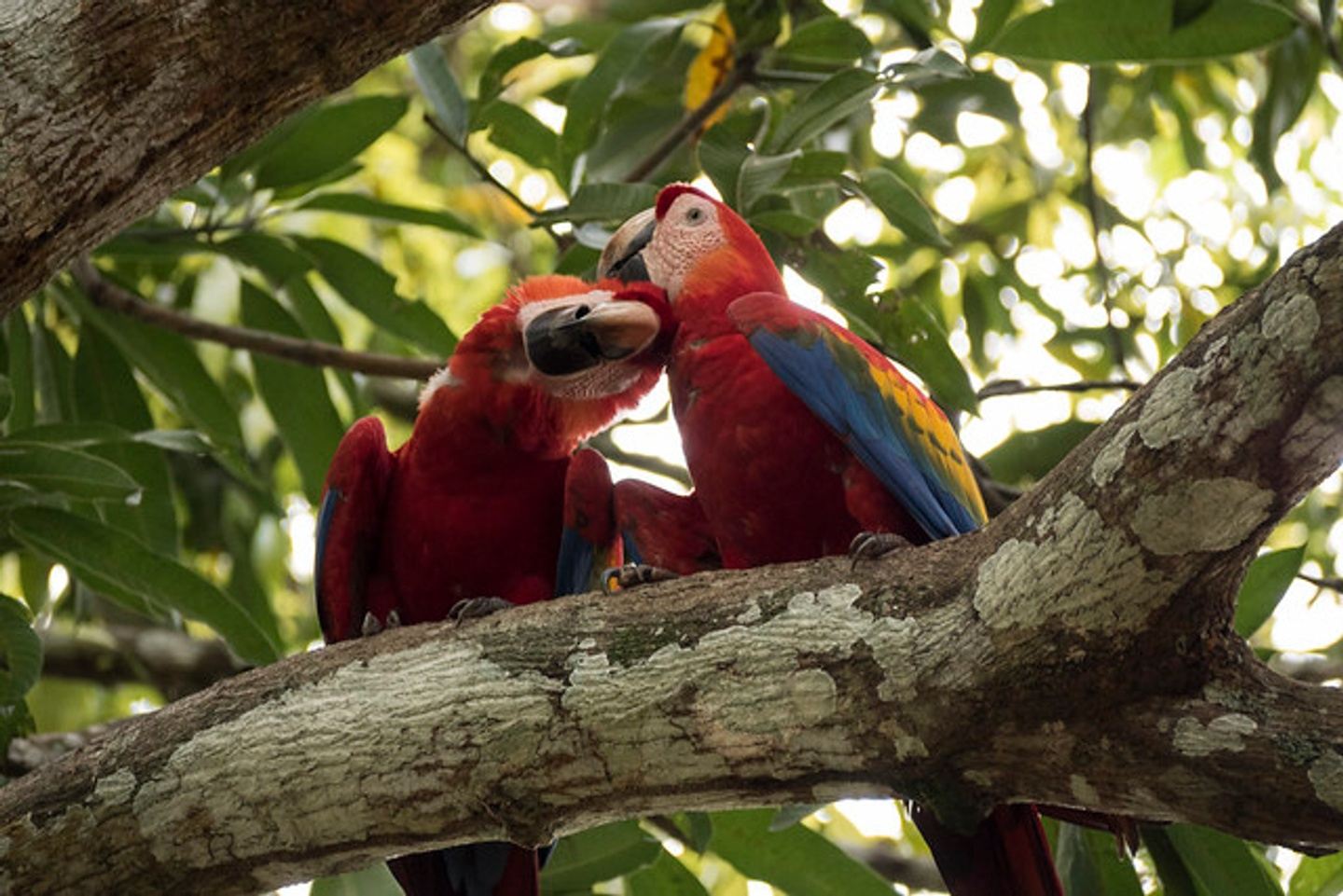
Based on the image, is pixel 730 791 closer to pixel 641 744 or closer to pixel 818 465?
pixel 641 744

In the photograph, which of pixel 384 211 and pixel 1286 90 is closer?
pixel 384 211

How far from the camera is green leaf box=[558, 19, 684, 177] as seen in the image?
145 inches

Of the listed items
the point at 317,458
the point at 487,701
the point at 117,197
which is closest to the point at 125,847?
the point at 487,701

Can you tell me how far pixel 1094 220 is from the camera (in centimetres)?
388

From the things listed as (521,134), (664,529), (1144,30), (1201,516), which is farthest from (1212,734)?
(521,134)

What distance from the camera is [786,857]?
10.9ft

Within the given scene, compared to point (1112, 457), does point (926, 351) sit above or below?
above

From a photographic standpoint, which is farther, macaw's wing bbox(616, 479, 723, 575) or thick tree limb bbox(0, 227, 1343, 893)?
macaw's wing bbox(616, 479, 723, 575)

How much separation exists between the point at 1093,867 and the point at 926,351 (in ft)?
3.45

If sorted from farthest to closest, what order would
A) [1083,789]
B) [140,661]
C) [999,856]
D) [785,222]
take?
[140,661] < [785,222] < [999,856] < [1083,789]

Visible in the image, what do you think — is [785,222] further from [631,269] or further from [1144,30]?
[1144,30]

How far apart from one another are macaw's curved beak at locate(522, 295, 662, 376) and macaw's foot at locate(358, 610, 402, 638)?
1.80 feet

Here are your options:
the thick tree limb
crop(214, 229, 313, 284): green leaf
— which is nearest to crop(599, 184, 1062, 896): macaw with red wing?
the thick tree limb

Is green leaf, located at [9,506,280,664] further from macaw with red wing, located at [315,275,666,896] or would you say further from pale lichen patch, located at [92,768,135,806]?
pale lichen patch, located at [92,768,135,806]
